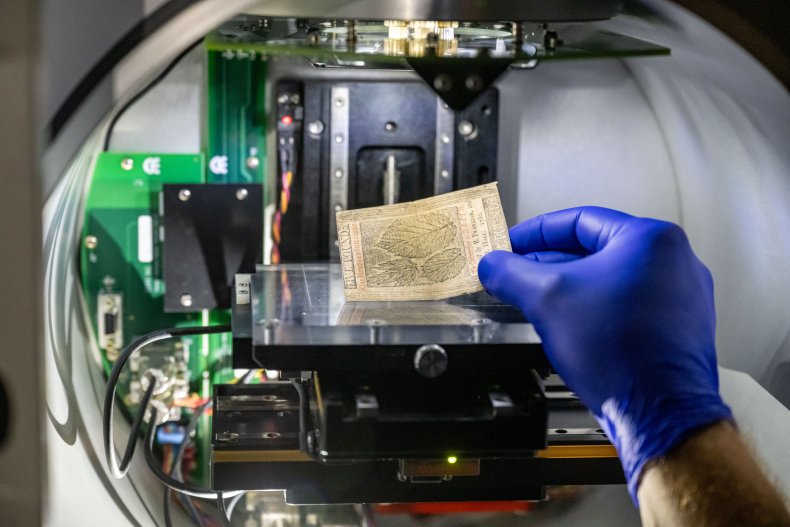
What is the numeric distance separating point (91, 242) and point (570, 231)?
91cm

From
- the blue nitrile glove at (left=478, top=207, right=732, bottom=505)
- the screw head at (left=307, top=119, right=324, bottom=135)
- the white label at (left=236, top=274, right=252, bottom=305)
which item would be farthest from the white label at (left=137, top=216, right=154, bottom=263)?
the blue nitrile glove at (left=478, top=207, right=732, bottom=505)

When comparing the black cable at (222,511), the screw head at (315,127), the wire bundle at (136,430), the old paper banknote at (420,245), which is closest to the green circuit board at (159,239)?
the screw head at (315,127)

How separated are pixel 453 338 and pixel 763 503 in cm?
38

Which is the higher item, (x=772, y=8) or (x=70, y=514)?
(x=772, y=8)

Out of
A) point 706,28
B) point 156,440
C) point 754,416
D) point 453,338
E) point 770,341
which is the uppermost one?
point 706,28

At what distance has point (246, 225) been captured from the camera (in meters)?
1.84

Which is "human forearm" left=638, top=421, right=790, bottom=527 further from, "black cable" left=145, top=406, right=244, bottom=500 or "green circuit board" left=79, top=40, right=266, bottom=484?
"green circuit board" left=79, top=40, right=266, bottom=484

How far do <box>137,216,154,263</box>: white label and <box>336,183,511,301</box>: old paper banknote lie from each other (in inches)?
23.8

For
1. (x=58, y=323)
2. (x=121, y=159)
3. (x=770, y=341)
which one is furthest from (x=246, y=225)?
(x=770, y=341)

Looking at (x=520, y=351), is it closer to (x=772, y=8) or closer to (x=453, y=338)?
(x=453, y=338)

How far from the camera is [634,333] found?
1.19 metres

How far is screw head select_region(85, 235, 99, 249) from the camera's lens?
1.85 metres

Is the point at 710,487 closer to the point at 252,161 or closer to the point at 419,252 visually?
the point at 419,252

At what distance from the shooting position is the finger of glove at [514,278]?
1.23 meters
